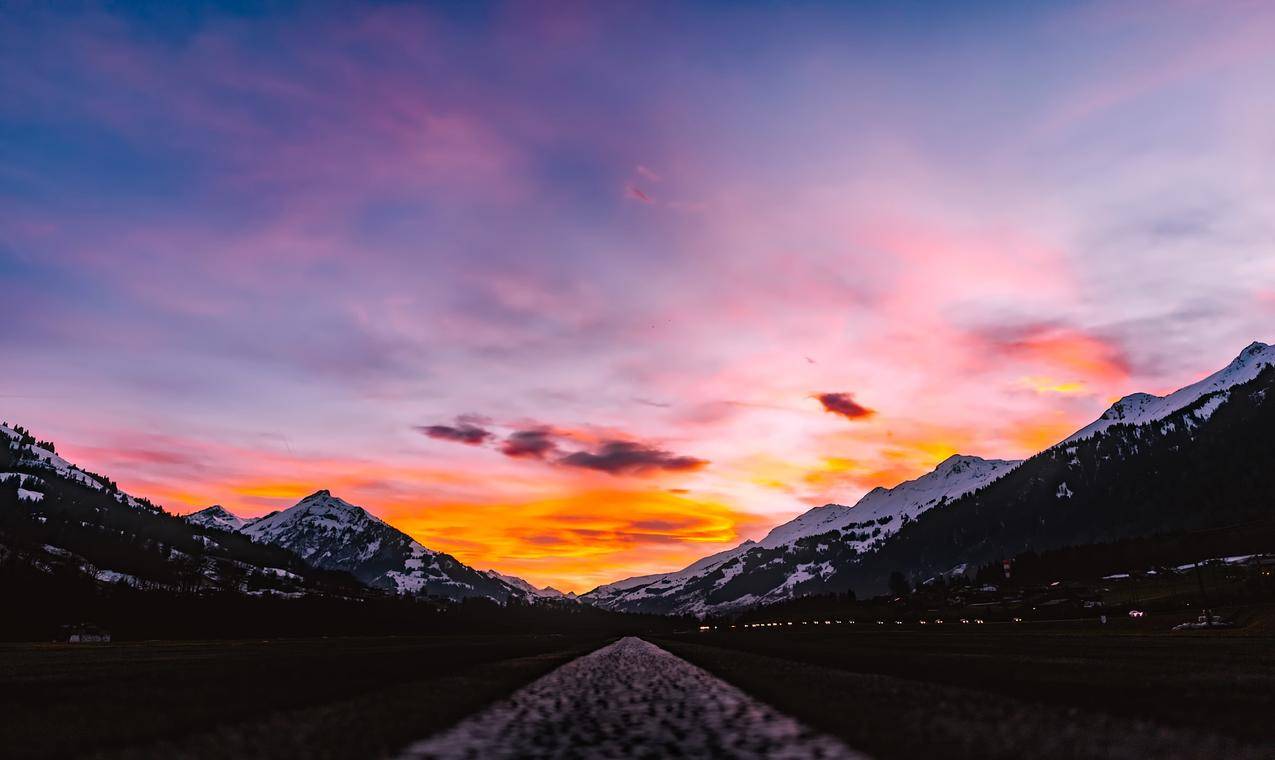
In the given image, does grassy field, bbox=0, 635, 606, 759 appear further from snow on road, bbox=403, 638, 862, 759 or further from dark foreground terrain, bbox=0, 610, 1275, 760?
snow on road, bbox=403, 638, 862, 759

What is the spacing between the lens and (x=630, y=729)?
83.8ft

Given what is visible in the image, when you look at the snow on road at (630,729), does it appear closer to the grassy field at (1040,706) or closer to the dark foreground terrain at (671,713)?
the dark foreground terrain at (671,713)

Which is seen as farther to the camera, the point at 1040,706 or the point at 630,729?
the point at 1040,706

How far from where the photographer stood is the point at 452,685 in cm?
4547

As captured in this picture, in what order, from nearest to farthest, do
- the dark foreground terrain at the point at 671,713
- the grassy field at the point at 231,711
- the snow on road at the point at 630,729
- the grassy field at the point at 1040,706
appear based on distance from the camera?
the snow on road at the point at 630,729
the grassy field at the point at 1040,706
the dark foreground terrain at the point at 671,713
the grassy field at the point at 231,711

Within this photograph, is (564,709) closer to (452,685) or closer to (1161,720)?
(452,685)

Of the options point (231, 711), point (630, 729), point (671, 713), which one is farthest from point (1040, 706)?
point (231, 711)

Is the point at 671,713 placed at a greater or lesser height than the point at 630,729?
lesser

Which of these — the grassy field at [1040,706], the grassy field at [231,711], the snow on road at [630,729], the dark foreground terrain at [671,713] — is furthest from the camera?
the grassy field at [231,711]

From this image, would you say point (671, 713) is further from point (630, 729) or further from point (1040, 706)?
point (1040, 706)

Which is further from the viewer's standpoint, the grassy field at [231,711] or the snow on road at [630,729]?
the grassy field at [231,711]

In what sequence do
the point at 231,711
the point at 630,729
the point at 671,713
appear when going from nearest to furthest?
the point at 630,729 < the point at 671,713 < the point at 231,711

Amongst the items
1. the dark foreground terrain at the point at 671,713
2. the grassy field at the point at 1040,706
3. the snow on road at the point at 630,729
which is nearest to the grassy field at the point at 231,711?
the dark foreground terrain at the point at 671,713

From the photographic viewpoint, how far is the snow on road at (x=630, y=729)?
21.1 metres
